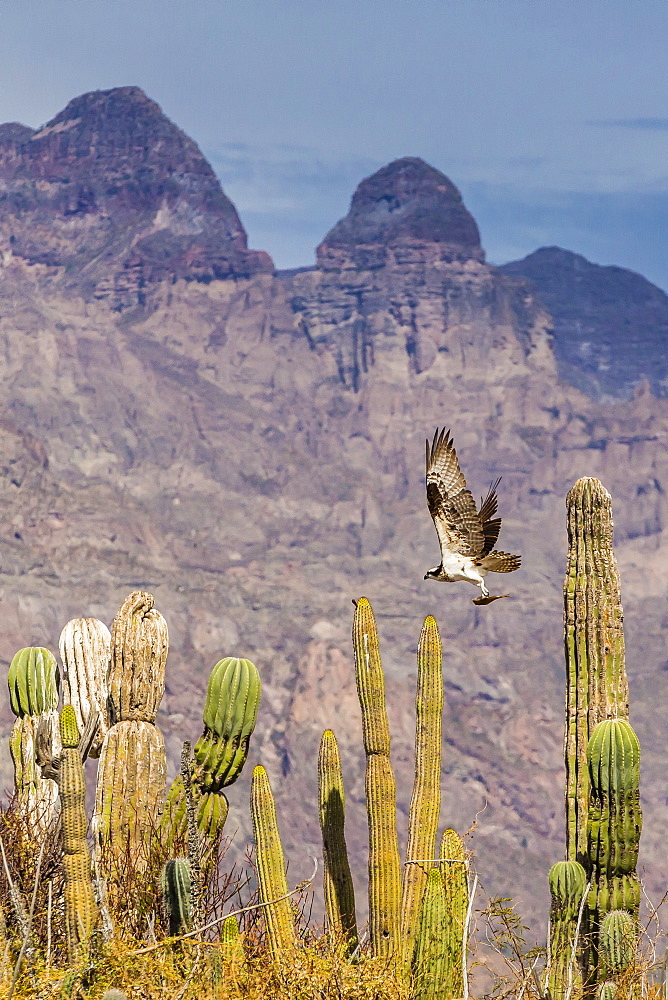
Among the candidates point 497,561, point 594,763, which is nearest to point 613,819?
point 594,763

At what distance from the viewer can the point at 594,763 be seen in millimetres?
15617

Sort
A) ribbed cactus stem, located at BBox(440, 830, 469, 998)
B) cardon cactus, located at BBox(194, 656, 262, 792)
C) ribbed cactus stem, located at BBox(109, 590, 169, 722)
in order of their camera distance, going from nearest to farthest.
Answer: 1. ribbed cactus stem, located at BBox(440, 830, 469, 998)
2. cardon cactus, located at BBox(194, 656, 262, 792)
3. ribbed cactus stem, located at BBox(109, 590, 169, 722)

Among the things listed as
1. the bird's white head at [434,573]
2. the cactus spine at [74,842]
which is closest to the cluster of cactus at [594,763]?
the bird's white head at [434,573]

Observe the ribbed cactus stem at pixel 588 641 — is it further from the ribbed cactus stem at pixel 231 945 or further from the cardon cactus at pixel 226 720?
the ribbed cactus stem at pixel 231 945

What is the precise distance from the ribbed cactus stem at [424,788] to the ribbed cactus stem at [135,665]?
14.8ft

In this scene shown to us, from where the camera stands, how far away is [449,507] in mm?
13828

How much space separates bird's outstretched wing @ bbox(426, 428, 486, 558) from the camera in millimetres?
13625

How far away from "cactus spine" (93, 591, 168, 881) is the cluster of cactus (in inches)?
261

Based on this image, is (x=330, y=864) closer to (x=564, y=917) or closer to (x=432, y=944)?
(x=432, y=944)

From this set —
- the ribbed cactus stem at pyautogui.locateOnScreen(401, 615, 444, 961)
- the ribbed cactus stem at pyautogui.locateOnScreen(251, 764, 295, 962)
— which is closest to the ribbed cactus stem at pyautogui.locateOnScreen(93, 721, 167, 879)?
the ribbed cactus stem at pyautogui.locateOnScreen(251, 764, 295, 962)

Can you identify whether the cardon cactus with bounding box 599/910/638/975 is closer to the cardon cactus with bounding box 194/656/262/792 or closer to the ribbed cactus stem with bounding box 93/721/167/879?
the cardon cactus with bounding box 194/656/262/792

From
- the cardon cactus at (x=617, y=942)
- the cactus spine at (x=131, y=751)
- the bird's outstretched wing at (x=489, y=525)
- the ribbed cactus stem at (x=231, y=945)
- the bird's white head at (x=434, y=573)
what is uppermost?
the bird's outstretched wing at (x=489, y=525)

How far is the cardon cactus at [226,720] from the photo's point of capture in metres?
18.4

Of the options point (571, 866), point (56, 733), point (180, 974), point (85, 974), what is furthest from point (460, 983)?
point (56, 733)
